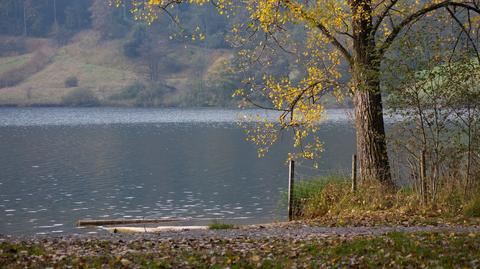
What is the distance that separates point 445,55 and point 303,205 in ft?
20.8

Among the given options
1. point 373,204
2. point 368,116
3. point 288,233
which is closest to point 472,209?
point 373,204

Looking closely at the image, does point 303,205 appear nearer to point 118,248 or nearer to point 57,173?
point 118,248

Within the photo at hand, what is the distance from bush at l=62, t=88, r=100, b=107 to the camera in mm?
172375

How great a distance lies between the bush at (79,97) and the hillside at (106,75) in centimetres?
22

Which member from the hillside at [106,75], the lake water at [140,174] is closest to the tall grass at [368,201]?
the lake water at [140,174]

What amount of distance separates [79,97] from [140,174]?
4807 inches

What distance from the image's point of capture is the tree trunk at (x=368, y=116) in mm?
22406

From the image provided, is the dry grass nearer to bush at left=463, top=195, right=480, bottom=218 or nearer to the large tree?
bush at left=463, top=195, right=480, bottom=218

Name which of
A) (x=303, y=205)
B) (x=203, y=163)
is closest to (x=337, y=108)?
(x=203, y=163)

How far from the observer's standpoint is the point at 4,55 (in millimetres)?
196000

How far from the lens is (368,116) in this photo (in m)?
22.6

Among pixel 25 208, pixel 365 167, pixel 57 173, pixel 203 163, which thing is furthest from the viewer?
pixel 203 163

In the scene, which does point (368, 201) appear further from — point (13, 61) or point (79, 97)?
point (13, 61)

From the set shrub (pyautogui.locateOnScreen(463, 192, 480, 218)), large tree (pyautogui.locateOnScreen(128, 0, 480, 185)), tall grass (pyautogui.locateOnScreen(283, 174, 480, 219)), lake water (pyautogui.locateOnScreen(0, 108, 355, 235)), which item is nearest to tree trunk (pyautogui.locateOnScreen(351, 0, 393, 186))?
large tree (pyautogui.locateOnScreen(128, 0, 480, 185))
